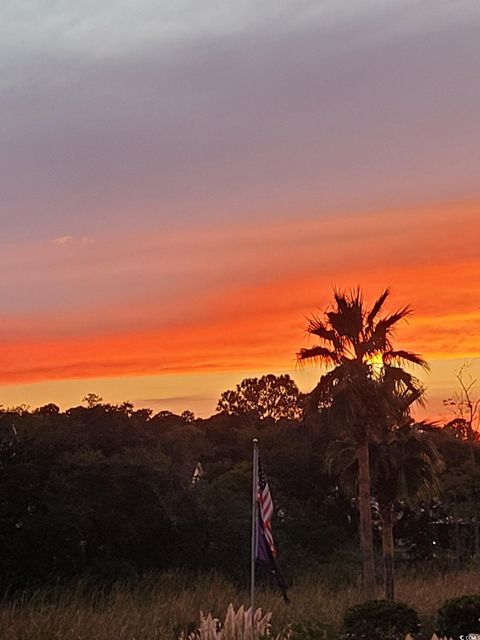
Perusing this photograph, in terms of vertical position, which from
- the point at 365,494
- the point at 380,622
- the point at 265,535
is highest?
the point at 365,494

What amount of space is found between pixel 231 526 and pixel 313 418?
25.2 feet

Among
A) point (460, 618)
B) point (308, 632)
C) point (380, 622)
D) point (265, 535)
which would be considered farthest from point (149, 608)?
point (460, 618)

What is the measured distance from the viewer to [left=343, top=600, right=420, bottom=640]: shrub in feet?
65.8

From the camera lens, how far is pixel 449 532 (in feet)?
198

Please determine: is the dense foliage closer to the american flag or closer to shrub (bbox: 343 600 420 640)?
shrub (bbox: 343 600 420 640)

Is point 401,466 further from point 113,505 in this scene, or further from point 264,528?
point 264,528

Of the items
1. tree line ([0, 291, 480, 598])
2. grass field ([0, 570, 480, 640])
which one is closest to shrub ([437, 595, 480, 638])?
grass field ([0, 570, 480, 640])

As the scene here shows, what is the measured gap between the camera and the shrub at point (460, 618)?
19.7m

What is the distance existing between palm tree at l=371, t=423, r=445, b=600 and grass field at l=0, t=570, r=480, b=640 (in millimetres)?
4400

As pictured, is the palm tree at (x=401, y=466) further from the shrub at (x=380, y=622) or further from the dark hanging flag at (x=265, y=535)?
the dark hanging flag at (x=265, y=535)

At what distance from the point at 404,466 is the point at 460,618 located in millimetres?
15639

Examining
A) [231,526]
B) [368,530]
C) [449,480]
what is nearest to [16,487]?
[231,526]

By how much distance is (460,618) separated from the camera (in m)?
20.1

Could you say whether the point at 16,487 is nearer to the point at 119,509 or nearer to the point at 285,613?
the point at 119,509
